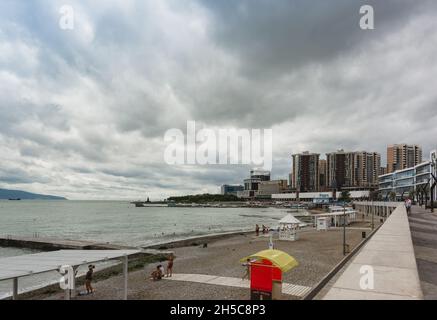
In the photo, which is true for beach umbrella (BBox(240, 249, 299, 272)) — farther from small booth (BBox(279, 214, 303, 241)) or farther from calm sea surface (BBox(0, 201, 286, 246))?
calm sea surface (BBox(0, 201, 286, 246))

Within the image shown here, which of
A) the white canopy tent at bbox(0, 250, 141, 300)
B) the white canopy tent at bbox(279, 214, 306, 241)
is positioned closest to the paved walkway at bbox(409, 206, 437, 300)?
the white canopy tent at bbox(279, 214, 306, 241)

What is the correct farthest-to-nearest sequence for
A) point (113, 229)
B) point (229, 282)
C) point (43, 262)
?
point (113, 229), point (229, 282), point (43, 262)

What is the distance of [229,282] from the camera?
59.3 ft

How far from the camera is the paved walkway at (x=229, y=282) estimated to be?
1545 cm

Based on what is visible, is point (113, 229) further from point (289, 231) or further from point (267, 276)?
point (267, 276)

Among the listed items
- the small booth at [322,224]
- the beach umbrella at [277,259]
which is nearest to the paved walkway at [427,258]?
the beach umbrella at [277,259]

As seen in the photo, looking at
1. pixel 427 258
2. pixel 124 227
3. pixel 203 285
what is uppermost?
pixel 427 258

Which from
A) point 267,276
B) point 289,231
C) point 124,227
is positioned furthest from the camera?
point 124,227

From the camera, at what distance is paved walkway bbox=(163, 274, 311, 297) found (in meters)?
15.4

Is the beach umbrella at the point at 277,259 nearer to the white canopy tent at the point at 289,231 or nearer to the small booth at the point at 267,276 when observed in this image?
the small booth at the point at 267,276

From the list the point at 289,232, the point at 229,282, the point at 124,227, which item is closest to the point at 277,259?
the point at 229,282
